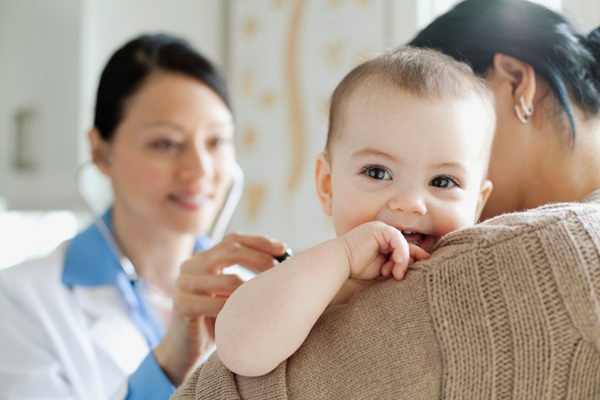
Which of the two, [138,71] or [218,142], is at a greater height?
[138,71]

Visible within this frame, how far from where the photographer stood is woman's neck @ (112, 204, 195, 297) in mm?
1656

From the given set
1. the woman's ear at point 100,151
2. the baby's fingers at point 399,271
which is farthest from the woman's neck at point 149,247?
the baby's fingers at point 399,271

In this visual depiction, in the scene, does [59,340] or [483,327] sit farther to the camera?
[59,340]

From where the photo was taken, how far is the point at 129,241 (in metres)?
1.66

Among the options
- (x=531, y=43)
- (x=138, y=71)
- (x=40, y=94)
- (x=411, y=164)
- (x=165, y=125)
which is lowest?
(x=40, y=94)

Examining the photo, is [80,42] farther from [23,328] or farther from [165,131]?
[23,328]

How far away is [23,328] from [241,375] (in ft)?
3.02

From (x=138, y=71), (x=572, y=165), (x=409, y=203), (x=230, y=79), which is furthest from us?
(x=230, y=79)

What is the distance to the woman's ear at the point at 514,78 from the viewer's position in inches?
31.3

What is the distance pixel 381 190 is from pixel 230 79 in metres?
2.08

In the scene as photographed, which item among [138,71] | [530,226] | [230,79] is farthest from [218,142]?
[530,226]

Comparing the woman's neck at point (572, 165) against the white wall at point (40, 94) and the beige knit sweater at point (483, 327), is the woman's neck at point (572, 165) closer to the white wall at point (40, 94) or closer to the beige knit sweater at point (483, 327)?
the beige knit sweater at point (483, 327)

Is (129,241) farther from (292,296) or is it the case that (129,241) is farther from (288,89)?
(292,296)

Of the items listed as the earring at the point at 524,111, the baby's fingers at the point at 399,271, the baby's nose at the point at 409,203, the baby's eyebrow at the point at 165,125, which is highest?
the earring at the point at 524,111
